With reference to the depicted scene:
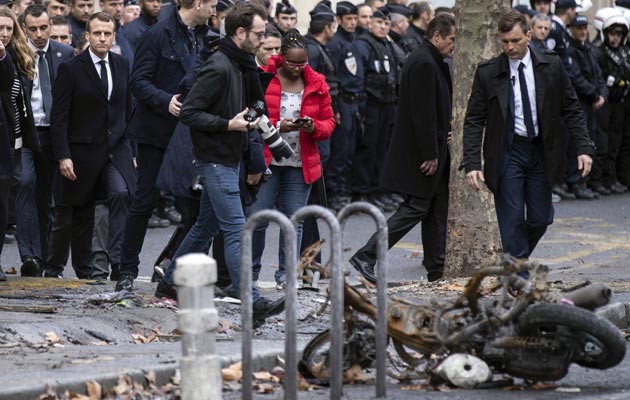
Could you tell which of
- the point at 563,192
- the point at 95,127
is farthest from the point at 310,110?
the point at 563,192

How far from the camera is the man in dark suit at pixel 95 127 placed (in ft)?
41.3

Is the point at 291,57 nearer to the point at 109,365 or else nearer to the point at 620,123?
the point at 109,365

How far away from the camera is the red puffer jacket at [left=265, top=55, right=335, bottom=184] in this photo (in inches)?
481

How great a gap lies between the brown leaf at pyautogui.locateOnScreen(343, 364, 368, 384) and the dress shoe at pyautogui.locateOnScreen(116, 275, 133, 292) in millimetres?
3379

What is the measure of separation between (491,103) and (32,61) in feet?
11.4

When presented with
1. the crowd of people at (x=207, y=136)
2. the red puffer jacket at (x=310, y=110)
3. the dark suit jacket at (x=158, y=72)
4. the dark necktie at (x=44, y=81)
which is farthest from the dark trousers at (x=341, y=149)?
the dark suit jacket at (x=158, y=72)

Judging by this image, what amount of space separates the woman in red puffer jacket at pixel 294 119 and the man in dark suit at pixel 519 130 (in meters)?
1.30

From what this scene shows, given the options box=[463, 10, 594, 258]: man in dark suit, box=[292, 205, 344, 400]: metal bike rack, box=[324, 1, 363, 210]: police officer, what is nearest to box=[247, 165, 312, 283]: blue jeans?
box=[463, 10, 594, 258]: man in dark suit

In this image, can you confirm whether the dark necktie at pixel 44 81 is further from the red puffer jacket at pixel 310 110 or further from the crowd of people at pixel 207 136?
the red puffer jacket at pixel 310 110

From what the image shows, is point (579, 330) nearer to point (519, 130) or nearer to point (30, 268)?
point (519, 130)

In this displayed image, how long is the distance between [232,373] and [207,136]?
Answer: 88.5 inches

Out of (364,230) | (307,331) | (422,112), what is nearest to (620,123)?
(364,230)

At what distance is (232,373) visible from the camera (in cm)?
838

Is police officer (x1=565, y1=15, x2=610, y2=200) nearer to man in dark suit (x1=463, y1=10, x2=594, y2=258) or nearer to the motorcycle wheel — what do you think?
man in dark suit (x1=463, y1=10, x2=594, y2=258)
